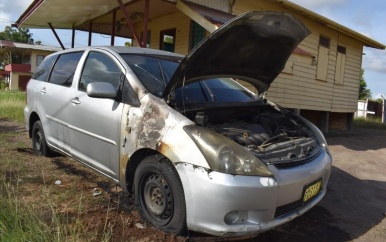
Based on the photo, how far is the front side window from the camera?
12.5ft

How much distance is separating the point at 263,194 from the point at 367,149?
796 cm

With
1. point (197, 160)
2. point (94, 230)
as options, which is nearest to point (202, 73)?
point (197, 160)

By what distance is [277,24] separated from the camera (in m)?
3.61

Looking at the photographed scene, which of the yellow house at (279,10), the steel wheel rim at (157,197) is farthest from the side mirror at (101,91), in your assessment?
the yellow house at (279,10)

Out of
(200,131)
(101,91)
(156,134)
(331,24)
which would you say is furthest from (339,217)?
(331,24)

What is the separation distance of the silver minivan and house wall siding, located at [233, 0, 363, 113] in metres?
5.63

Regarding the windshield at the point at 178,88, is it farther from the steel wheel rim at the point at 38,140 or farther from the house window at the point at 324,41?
the house window at the point at 324,41

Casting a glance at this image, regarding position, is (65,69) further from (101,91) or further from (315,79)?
(315,79)

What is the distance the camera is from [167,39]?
1195 centimetres

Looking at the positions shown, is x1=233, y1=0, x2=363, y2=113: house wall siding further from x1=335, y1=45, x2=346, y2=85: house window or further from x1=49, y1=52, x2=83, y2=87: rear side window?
x1=49, y1=52, x2=83, y2=87: rear side window

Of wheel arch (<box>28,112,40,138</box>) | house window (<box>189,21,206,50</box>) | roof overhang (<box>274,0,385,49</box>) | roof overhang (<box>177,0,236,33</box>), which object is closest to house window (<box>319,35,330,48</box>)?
roof overhang (<box>274,0,385,49</box>)

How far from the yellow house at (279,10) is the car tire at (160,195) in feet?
15.1

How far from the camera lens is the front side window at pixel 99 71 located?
12.5 ft

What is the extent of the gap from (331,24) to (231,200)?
11.3 meters
